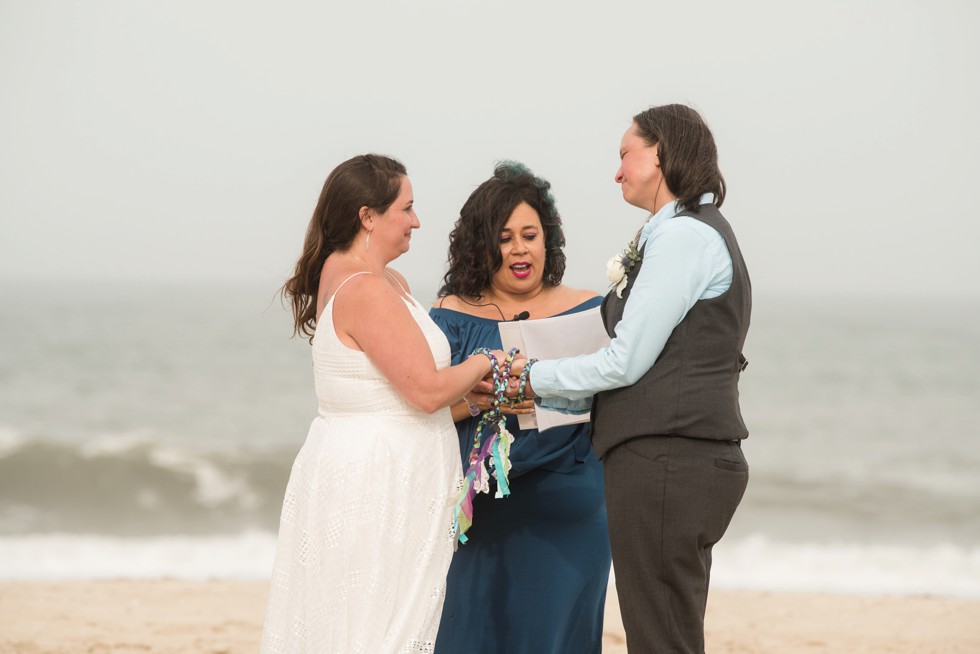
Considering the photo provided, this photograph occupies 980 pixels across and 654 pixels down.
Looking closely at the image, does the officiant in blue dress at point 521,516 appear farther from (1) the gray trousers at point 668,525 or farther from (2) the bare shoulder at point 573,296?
(1) the gray trousers at point 668,525

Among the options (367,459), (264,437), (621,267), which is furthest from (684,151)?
(264,437)

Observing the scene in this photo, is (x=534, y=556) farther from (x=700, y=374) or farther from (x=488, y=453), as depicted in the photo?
(x=700, y=374)

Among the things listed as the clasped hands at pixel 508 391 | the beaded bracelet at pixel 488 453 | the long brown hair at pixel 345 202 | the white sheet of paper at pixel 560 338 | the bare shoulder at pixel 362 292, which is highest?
the long brown hair at pixel 345 202

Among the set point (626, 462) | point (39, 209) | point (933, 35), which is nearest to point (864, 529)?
point (933, 35)

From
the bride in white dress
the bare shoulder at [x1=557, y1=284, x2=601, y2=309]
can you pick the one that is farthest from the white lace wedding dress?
the bare shoulder at [x1=557, y1=284, x2=601, y2=309]

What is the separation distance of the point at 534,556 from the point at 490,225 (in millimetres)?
1085

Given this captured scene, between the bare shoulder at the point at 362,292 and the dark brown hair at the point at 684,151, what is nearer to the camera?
the dark brown hair at the point at 684,151

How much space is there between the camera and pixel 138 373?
12.2m

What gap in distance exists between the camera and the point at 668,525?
7.97 feet

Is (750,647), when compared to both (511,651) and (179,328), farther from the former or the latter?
(179,328)

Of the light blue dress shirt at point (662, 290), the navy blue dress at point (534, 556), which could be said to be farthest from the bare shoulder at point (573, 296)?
the light blue dress shirt at point (662, 290)

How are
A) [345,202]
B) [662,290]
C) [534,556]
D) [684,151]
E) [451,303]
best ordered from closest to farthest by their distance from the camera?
[662,290] < [684,151] < [345,202] < [534,556] < [451,303]

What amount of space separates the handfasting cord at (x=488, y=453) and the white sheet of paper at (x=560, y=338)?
7 cm

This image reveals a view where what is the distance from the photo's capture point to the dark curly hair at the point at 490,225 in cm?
342
